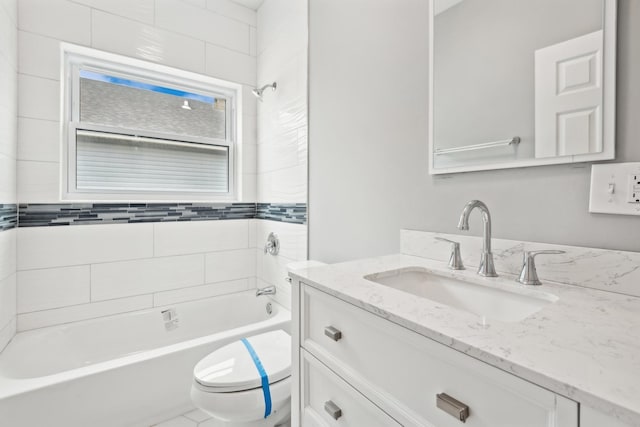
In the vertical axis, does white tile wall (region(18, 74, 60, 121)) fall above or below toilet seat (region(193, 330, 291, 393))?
above

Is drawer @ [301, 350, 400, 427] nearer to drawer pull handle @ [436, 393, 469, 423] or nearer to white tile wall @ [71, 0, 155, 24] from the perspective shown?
drawer pull handle @ [436, 393, 469, 423]

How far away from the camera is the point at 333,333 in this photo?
817 mm

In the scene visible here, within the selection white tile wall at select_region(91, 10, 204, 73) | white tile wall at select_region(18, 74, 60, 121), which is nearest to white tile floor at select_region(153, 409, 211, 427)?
white tile wall at select_region(18, 74, 60, 121)

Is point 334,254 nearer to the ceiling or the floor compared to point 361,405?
nearer to the ceiling

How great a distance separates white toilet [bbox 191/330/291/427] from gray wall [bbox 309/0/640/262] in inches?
25.3

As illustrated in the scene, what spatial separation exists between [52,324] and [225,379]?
4.55 feet

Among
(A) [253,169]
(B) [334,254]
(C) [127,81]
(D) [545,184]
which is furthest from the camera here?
(A) [253,169]

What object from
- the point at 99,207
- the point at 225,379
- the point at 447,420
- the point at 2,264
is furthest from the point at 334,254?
the point at 2,264

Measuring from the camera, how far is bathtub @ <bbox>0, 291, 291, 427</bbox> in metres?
1.29

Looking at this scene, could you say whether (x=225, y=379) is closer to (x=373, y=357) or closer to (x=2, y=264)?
(x=373, y=357)

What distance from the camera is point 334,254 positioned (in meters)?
1.72

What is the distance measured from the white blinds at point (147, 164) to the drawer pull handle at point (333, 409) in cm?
197

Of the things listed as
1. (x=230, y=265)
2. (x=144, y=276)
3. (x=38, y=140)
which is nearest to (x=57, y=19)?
(x=38, y=140)

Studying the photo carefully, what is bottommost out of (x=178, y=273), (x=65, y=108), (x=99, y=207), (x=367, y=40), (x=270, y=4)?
(x=178, y=273)
